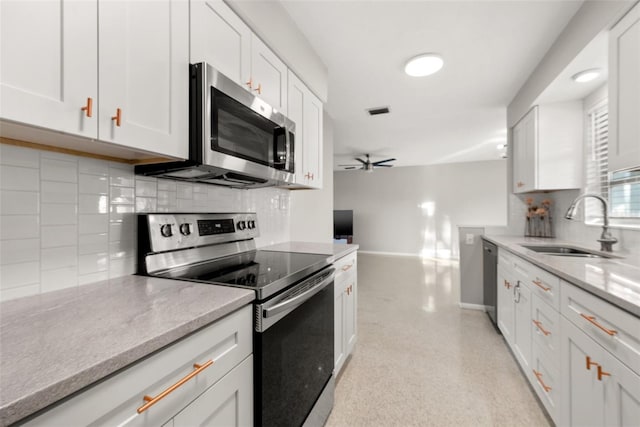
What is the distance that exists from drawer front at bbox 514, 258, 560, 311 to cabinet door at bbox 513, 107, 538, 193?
3.86 ft

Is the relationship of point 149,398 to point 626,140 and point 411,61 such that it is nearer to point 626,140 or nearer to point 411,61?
point 626,140

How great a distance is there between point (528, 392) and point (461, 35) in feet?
8.38

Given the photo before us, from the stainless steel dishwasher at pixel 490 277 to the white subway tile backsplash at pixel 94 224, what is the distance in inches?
122

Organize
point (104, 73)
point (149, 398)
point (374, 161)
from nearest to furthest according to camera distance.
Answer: point (149, 398) < point (104, 73) < point (374, 161)

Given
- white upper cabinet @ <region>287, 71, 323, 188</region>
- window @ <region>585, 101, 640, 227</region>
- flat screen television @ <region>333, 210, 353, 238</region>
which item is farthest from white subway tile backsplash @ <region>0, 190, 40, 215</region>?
flat screen television @ <region>333, 210, 353, 238</region>

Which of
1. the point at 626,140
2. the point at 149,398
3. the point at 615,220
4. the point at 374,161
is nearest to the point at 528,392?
the point at 615,220

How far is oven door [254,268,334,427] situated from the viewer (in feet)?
3.17

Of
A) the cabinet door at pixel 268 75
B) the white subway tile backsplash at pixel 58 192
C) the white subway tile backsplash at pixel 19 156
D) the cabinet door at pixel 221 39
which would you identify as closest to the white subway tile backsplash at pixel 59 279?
the white subway tile backsplash at pixel 58 192

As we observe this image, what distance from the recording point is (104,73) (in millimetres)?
815

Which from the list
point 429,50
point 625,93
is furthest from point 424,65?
point 625,93

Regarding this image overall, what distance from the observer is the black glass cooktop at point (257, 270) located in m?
1.04

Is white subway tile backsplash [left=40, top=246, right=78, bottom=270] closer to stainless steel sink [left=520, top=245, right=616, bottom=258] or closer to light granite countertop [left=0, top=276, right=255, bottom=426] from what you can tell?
light granite countertop [left=0, top=276, right=255, bottom=426]

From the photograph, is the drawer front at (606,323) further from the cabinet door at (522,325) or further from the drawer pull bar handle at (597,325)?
the cabinet door at (522,325)

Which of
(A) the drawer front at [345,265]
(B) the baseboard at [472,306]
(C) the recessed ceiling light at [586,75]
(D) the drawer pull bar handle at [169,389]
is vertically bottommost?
(B) the baseboard at [472,306]
